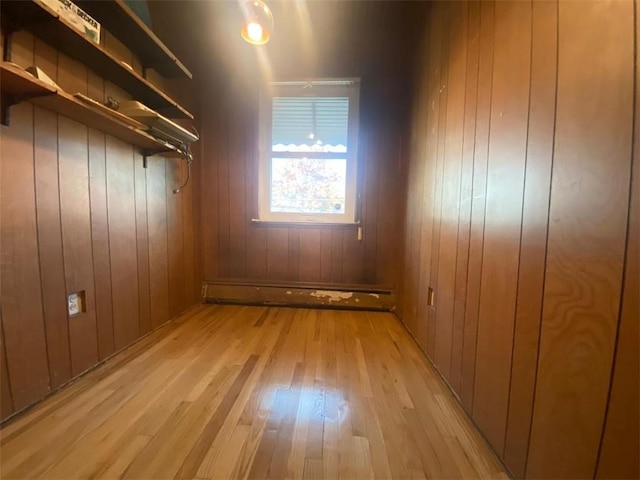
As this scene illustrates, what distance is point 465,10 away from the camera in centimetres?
135

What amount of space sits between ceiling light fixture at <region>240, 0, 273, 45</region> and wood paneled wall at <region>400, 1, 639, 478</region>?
3.23ft

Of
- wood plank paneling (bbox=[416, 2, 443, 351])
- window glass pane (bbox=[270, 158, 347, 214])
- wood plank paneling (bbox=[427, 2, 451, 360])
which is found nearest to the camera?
wood plank paneling (bbox=[427, 2, 451, 360])

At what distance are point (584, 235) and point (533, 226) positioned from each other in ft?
0.58

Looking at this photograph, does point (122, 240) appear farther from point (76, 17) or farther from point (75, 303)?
point (76, 17)

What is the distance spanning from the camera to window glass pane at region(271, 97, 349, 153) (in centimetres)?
263

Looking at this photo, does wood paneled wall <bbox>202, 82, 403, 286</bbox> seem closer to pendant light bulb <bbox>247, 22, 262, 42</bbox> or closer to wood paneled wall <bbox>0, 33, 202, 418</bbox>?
wood paneled wall <bbox>0, 33, 202, 418</bbox>

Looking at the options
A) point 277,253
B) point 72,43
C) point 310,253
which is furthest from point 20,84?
point 310,253

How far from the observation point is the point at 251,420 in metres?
1.15

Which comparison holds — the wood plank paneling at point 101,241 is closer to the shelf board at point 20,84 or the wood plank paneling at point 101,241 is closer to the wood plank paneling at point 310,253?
the shelf board at point 20,84

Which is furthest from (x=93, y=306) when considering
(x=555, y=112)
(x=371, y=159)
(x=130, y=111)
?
(x=371, y=159)

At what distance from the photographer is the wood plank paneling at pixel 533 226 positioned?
800mm

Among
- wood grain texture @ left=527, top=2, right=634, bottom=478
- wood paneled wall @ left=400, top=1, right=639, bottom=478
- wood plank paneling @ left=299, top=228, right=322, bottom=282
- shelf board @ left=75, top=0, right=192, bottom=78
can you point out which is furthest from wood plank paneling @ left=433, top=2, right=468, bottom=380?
shelf board @ left=75, top=0, right=192, bottom=78

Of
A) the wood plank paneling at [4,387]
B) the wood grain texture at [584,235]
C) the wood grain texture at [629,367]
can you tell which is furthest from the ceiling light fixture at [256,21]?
the wood plank paneling at [4,387]

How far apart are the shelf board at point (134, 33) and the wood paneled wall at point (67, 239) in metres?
0.08
